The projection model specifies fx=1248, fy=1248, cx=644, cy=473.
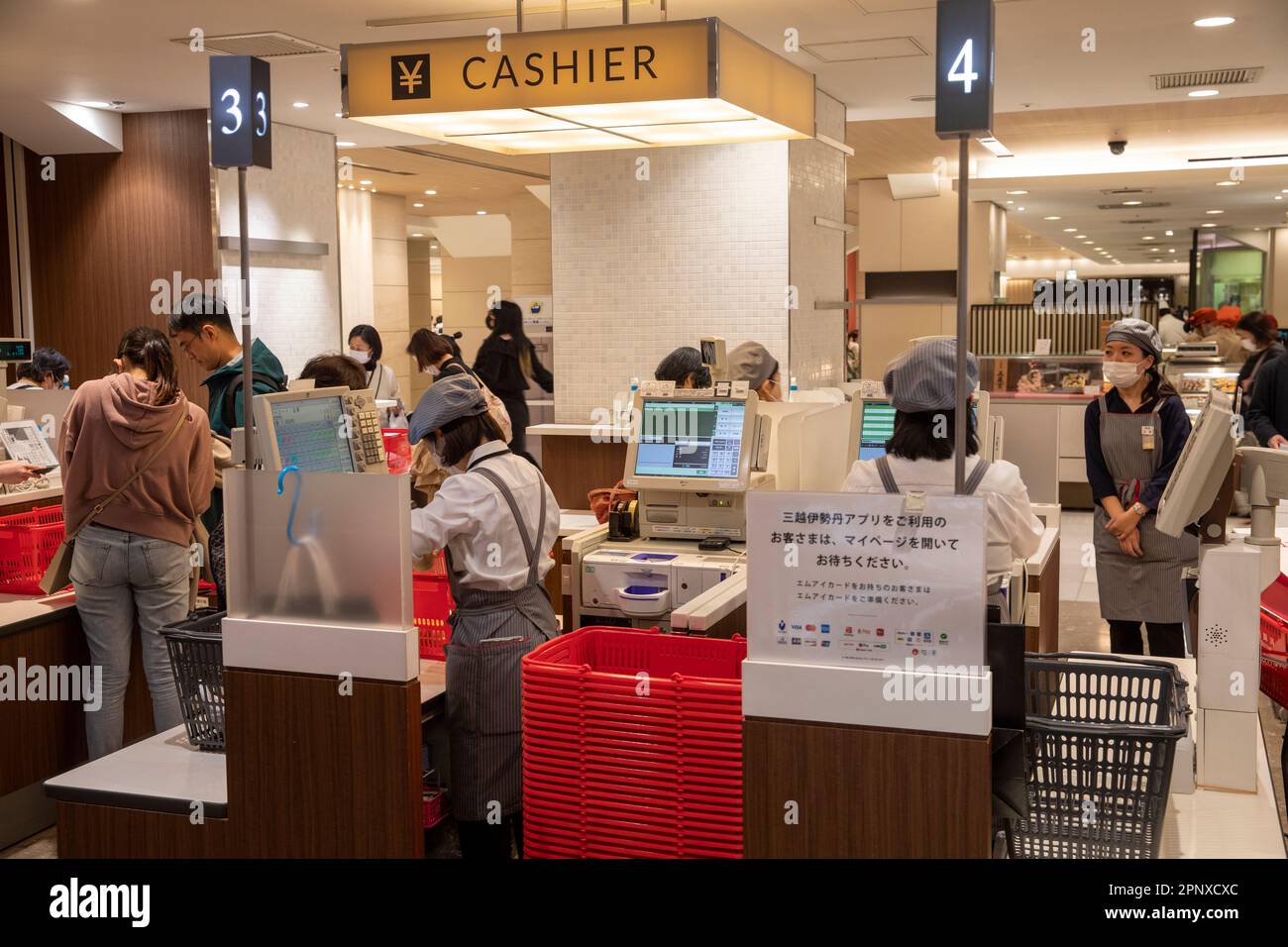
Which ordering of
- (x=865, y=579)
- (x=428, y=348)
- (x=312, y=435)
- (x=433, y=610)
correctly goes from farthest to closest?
1. (x=428, y=348)
2. (x=433, y=610)
3. (x=312, y=435)
4. (x=865, y=579)

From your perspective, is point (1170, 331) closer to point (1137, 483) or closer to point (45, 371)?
point (1137, 483)

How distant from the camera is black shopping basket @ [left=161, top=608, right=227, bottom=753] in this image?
3.44m

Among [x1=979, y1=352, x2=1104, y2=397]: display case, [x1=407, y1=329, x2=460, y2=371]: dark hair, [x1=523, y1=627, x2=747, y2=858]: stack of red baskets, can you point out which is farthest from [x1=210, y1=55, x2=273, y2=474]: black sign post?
[x1=979, y1=352, x2=1104, y2=397]: display case

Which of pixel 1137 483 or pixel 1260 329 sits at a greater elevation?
pixel 1260 329

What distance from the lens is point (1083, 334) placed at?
47.0ft

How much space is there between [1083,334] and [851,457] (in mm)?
10272

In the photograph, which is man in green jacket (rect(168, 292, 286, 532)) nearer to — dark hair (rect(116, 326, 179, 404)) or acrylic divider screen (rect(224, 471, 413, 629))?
dark hair (rect(116, 326, 179, 404))

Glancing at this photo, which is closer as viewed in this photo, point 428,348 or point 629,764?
point 629,764

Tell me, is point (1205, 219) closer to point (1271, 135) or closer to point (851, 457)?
point (1271, 135)

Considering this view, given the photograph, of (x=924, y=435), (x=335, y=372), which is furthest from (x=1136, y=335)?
(x=335, y=372)

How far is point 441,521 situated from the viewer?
10.9 feet

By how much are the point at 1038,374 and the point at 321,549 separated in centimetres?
1004

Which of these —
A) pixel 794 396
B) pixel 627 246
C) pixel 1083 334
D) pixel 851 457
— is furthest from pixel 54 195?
pixel 1083 334
